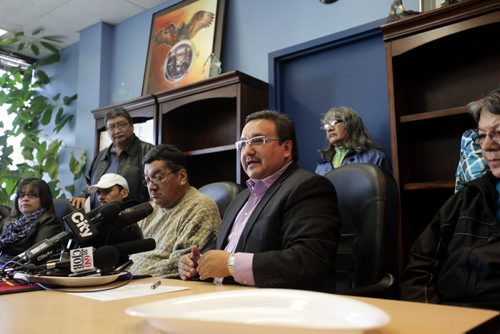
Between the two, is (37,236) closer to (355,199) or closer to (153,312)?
(355,199)

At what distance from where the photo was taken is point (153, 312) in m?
0.63

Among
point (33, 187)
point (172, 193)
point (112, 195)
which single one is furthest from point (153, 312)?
point (33, 187)

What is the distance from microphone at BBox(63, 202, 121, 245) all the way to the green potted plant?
11.5 ft

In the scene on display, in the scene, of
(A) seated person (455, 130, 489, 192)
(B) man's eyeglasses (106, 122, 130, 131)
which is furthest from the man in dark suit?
(B) man's eyeglasses (106, 122, 130, 131)

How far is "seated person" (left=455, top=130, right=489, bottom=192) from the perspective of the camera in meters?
→ 1.63

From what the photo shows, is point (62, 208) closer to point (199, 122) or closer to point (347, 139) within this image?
point (199, 122)

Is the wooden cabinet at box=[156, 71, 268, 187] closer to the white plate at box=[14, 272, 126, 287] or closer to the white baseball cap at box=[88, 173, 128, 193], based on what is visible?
the white baseball cap at box=[88, 173, 128, 193]

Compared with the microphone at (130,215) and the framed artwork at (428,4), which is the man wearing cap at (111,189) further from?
the framed artwork at (428,4)

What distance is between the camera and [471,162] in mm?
1671

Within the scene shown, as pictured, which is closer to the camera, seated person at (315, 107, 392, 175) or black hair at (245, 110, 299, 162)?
black hair at (245, 110, 299, 162)

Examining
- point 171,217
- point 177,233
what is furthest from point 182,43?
point 177,233

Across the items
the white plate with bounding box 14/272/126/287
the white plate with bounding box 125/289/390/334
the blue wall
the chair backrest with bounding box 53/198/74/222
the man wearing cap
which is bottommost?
the white plate with bounding box 14/272/126/287

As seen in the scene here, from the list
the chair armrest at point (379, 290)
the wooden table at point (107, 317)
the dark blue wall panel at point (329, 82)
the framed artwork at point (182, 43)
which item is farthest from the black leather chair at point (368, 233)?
the framed artwork at point (182, 43)

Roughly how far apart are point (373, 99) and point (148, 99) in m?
1.78
